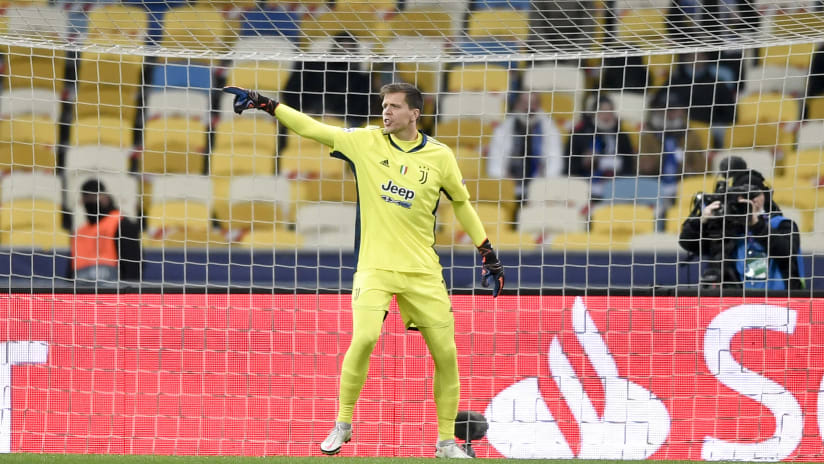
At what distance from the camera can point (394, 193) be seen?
4.83 meters

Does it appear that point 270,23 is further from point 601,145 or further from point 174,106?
point 601,145

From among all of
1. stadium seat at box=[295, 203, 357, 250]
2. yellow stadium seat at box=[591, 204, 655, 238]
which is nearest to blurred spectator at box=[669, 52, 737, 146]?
yellow stadium seat at box=[591, 204, 655, 238]

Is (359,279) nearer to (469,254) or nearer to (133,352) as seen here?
(133,352)

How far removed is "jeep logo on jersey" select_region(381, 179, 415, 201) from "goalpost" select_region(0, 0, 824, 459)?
1.29 metres

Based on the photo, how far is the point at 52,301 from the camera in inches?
245

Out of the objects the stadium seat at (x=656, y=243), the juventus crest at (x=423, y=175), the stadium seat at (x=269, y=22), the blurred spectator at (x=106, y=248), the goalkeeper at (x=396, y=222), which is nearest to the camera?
the goalkeeper at (x=396, y=222)

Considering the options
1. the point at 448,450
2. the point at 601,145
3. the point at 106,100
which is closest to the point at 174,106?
the point at 106,100

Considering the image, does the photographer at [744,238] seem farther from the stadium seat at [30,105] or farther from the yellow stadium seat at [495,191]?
the stadium seat at [30,105]

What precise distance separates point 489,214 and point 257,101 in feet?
15.0

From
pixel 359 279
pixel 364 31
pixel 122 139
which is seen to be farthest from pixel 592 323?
pixel 122 139

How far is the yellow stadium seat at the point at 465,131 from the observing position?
8.89 meters

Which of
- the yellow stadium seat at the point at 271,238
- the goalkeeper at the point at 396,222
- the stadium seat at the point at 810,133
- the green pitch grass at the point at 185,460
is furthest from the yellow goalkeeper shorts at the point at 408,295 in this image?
the stadium seat at the point at 810,133

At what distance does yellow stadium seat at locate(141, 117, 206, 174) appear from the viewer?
8789 mm

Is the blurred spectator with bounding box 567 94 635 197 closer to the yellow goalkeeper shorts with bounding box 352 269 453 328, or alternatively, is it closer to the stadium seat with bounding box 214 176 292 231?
the stadium seat with bounding box 214 176 292 231
